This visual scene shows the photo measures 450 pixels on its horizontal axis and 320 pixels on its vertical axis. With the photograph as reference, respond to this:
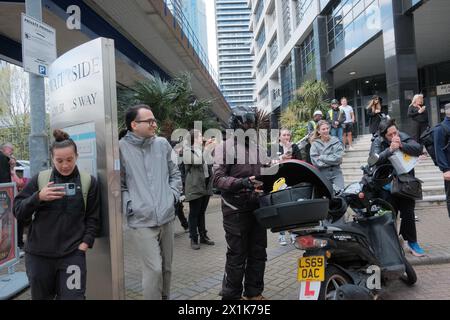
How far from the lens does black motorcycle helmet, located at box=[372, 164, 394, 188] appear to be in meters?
3.78

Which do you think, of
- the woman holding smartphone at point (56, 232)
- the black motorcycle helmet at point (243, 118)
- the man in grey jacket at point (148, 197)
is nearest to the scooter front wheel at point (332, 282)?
the man in grey jacket at point (148, 197)

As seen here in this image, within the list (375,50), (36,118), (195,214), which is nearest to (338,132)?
(375,50)

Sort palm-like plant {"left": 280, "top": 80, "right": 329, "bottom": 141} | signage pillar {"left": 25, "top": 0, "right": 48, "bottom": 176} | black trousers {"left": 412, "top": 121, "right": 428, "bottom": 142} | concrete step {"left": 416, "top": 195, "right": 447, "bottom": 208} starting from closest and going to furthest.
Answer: signage pillar {"left": 25, "top": 0, "right": 48, "bottom": 176}
concrete step {"left": 416, "top": 195, "right": 447, "bottom": 208}
black trousers {"left": 412, "top": 121, "right": 428, "bottom": 142}
palm-like plant {"left": 280, "top": 80, "right": 329, "bottom": 141}

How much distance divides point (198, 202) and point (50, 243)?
3.63 metres

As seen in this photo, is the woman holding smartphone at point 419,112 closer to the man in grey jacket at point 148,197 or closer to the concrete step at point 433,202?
the concrete step at point 433,202

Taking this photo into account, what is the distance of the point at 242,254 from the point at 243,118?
4.30 feet

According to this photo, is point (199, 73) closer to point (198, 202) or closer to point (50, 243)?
point (198, 202)

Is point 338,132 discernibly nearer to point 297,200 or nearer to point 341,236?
point 341,236

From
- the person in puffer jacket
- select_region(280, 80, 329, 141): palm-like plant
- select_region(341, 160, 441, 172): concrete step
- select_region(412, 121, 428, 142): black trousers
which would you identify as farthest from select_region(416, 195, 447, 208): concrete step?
select_region(280, 80, 329, 141): palm-like plant

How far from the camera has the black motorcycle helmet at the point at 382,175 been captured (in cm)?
378

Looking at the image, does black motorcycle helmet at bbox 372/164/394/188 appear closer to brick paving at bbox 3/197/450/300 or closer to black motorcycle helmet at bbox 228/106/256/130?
brick paving at bbox 3/197/450/300

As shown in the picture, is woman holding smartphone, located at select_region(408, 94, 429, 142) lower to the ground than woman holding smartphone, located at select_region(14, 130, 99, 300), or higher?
higher

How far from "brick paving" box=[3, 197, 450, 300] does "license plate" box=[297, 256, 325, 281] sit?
113 centimetres

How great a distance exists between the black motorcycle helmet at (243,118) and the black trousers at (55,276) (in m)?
1.82
